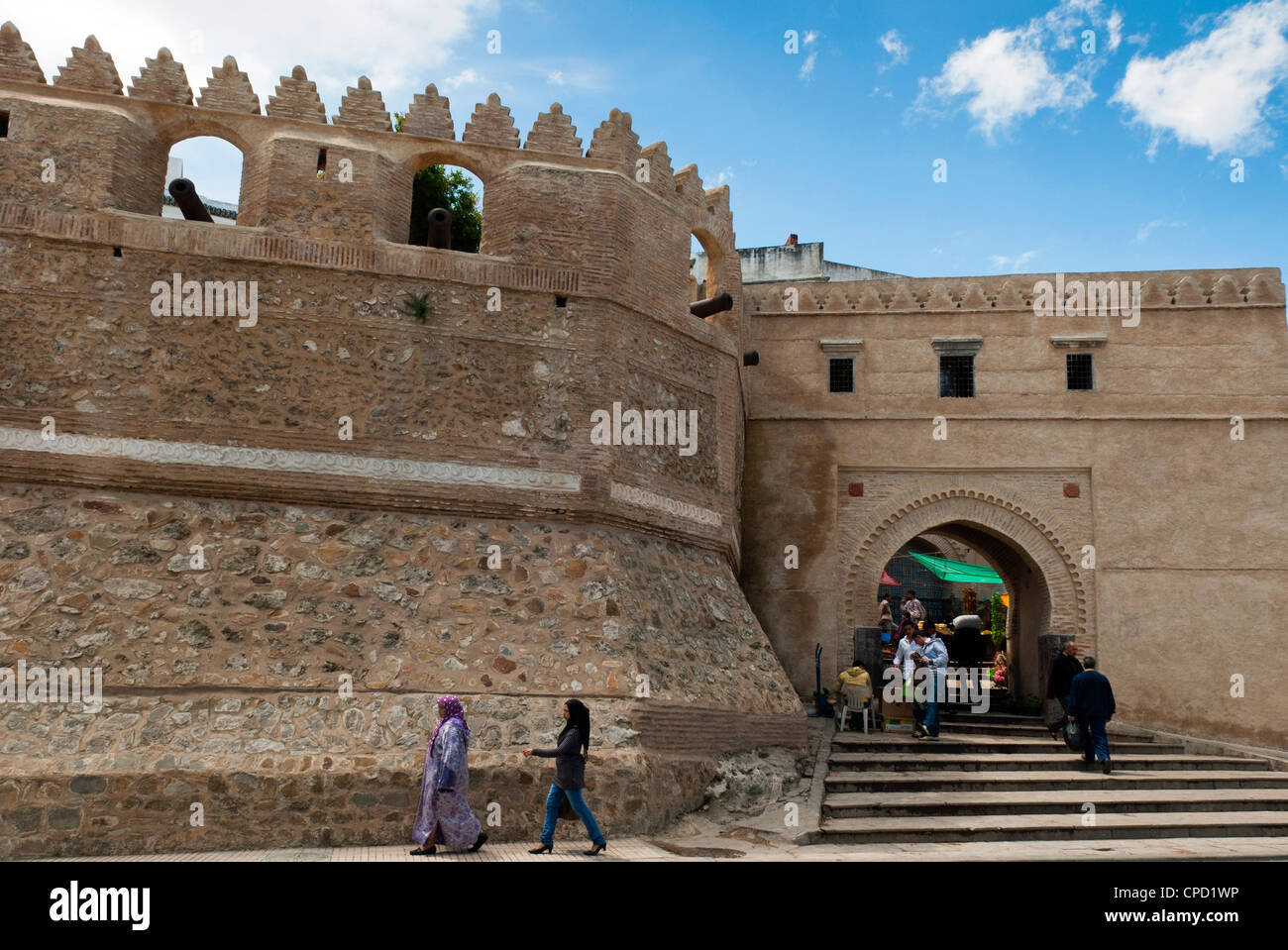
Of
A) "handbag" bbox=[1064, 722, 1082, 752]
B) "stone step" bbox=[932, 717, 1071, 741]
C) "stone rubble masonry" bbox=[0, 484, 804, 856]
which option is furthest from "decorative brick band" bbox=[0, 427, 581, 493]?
"stone step" bbox=[932, 717, 1071, 741]

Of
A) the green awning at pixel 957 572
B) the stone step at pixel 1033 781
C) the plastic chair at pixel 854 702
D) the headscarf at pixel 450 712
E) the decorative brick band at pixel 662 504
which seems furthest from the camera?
the green awning at pixel 957 572

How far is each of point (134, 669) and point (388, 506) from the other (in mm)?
2356

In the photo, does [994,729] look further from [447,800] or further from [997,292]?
[447,800]

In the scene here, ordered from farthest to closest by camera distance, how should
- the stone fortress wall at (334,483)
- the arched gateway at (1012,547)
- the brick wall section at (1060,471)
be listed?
the arched gateway at (1012,547)
the brick wall section at (1060,471)
the stone fortress wall at (334,483)

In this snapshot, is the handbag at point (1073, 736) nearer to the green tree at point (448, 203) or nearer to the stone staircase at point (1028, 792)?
the stone staircase at point (1028, 792)

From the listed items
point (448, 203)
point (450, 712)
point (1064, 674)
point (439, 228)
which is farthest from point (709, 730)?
point (448, 203)

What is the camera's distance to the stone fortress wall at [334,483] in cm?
788

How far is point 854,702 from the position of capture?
39.2 ft

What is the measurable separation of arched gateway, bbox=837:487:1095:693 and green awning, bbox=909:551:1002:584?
7.23 meters

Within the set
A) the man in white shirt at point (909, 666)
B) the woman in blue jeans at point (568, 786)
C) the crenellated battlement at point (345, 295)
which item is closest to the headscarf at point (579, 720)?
the woman in blue jeans at point (568, 786)

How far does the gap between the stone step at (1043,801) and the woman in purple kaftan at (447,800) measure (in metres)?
3.25

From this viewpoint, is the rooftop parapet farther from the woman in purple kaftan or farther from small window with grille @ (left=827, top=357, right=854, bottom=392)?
the woman in purple kaftan
